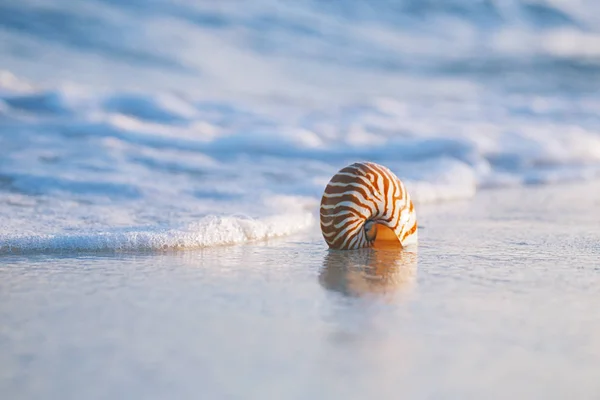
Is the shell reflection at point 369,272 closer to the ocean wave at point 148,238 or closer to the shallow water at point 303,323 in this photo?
the shallow water at point 303,323

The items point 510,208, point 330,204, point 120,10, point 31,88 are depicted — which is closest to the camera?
Answer: point 330,204

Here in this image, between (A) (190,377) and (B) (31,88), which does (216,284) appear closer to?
(A) (190,377)

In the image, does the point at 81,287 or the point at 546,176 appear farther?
the point at 546,176

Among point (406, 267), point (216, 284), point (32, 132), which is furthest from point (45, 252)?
point (32, 132)

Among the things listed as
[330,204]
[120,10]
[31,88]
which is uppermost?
[120,10]

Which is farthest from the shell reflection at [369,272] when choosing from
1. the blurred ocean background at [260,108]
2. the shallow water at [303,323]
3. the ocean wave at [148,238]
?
the blurred ocean background at [260,108]

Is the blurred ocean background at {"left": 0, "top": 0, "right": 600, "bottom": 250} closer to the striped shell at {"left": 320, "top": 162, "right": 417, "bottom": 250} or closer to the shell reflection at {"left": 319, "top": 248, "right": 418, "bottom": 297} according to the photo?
the striped shell at {"left": 320, "top": 162, "right": 417, "bottom": 250}

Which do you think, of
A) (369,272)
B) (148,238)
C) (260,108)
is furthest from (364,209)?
(260,108)

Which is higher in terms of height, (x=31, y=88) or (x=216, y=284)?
(x=31, y=88)
